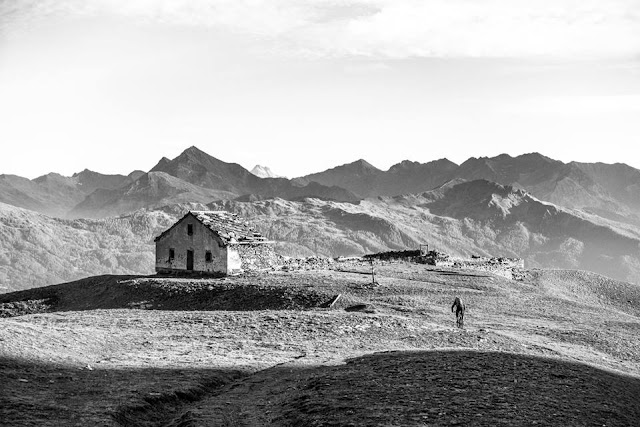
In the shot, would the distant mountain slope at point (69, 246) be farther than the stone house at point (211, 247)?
Yes

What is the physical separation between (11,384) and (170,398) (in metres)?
4.10

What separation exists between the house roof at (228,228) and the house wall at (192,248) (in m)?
0.52

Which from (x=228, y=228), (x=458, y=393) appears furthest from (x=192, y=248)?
(x=458, y=393)

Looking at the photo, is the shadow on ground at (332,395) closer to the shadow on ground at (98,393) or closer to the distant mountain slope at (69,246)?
the shadow on ground at (98,393)

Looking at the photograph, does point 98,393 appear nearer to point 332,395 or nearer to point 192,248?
point 332,395

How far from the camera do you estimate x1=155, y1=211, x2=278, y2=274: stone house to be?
2186 inches

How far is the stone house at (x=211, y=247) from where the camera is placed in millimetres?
55531

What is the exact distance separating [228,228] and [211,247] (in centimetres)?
240

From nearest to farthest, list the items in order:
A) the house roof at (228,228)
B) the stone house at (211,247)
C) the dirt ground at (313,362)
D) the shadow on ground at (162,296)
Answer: the dirt ground at (313,362), the shadow on ground at (162,296), the stone house at (211,247), the house roof at (228,228)

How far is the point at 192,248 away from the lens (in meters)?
57.3

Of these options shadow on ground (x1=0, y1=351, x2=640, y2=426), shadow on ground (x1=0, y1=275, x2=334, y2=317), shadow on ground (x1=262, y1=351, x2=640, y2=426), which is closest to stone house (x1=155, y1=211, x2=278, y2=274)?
shadow on ground (x1=0, y1=275, x2=334, y2=317)

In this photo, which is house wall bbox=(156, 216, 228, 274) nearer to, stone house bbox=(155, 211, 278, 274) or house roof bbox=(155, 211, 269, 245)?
stone house bbox=(155, 211, 278, 274)

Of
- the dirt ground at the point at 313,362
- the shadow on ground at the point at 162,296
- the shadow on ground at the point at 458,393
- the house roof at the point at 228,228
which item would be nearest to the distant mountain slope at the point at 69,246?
the shadow on ground at the point at 162,296

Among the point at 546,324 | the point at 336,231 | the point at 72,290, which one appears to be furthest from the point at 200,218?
the point at 336,231
